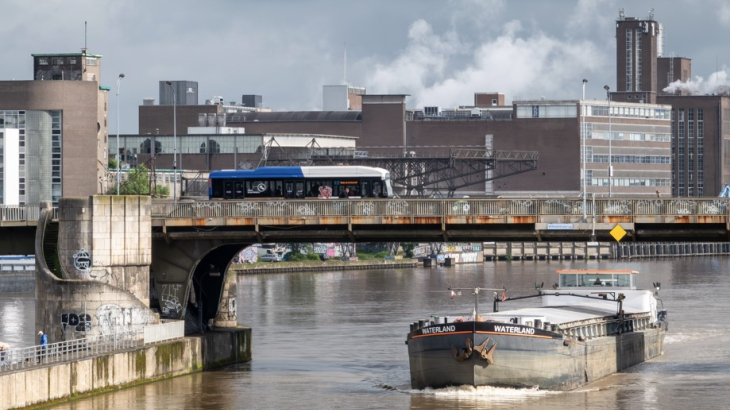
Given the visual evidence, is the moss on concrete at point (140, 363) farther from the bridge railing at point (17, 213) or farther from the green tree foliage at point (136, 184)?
the green tree foliage at point (136, 184)

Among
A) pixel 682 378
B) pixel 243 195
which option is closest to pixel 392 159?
pixel 243 195

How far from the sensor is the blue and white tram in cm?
8806

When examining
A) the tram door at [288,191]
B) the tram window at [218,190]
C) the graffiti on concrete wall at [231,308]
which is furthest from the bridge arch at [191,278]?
the tram window at [218,190]

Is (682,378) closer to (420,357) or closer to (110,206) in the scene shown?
(420,357)

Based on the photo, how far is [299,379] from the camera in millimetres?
70188

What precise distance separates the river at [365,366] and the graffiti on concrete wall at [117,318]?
3.19 meters

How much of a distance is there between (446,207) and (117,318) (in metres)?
16.0

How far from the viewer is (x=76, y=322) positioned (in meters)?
67.4

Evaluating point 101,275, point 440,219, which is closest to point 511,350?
point 440,219

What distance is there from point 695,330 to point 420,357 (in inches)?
1613

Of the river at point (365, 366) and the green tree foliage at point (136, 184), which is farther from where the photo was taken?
the green tree foliage at point (136, 184)

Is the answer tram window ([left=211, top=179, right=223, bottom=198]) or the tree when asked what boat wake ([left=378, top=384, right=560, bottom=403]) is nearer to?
tram window ([left=211, top=179, right=223, bottom=198])

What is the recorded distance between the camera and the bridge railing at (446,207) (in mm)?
66625

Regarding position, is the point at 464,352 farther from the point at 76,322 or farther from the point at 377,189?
the point at 377,189
